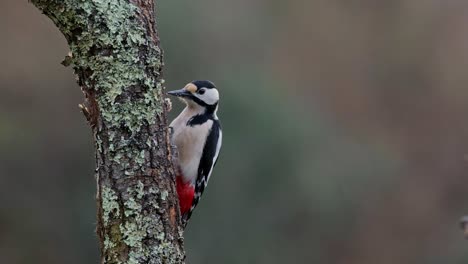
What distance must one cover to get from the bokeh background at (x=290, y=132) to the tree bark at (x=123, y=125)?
6.61 metres

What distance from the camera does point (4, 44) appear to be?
10.8 meters

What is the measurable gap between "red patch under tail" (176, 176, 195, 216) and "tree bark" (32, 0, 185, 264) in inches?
48.9

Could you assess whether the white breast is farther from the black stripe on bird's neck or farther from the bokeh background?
the bokeh background

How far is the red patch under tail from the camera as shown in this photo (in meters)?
4.62

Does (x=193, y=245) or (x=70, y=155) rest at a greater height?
(x=70, y=155)

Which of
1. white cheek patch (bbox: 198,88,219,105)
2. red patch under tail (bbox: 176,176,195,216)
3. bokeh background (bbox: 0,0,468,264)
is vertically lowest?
bokeh background (bbox: 0,0,468,264)

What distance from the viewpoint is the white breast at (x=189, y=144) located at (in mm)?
4699

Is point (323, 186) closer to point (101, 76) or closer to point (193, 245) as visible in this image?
point (193, 245)

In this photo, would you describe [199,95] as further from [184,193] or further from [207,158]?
[184,193]

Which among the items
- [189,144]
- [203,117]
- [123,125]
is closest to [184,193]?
[189,144]

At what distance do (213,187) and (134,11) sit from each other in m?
7.17

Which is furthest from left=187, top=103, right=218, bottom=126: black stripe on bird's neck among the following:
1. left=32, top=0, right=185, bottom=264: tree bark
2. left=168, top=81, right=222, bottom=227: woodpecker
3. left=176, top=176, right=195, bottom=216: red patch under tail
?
left=32, top=0, right=185, bottom=264: tree bark

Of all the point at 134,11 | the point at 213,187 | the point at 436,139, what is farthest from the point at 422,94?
the point at 134,11

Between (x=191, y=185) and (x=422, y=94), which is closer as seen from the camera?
(x=191, y=185)
